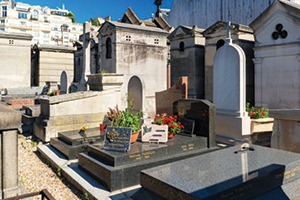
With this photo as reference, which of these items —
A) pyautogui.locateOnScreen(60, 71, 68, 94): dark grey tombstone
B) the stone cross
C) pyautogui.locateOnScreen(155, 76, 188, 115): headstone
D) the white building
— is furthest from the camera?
the white building

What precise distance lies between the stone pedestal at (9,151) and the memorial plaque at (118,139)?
1.76 metres

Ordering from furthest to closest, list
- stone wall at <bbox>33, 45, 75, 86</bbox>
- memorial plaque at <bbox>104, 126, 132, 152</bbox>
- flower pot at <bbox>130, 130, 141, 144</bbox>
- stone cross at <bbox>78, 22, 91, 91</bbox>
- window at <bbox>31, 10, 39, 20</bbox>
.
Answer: window at <bbox>31, 10, 39, 20</bbox> < stone wall at <bbox>33, 45, 75, 86</bbox> < stone cross at <bbox>78, 22, 91, 91</bbox> < flower pot at <bbox>130, 130, 141, 144</bbox> < memorial plaque at <bbox>104, 126, 132, 152</bbox>

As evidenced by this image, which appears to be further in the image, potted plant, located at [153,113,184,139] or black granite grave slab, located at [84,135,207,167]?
potted plant, located at [153,113,184,139]

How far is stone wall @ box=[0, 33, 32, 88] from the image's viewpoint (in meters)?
17.7

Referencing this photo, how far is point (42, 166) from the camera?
5.89m

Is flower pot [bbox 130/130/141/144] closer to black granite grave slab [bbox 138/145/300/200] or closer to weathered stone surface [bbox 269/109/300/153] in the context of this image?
black granite grave slab [bbox 138/145/300/200]

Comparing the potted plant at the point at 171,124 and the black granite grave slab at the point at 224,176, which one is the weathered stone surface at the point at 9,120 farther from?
the potted plant at the point at 171,124

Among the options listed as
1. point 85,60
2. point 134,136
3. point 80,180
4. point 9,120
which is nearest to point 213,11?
point 85,60

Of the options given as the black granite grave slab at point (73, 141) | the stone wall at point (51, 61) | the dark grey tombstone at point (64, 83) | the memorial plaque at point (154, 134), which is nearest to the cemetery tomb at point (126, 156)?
the memorial plaque at point (154, 134)

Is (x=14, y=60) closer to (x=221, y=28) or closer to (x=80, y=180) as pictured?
(x=221, y=28)

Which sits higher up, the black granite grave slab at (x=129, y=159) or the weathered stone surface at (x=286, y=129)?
the weathered stone surface at (x=286, y=129)

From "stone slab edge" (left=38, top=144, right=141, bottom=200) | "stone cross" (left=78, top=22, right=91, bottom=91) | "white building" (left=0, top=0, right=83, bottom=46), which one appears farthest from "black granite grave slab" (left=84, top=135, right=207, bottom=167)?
"white building" (left=0, top=0, right=83, bottom=46)

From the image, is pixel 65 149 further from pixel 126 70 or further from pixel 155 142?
pixel 126 70

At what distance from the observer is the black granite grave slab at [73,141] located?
592 cm
